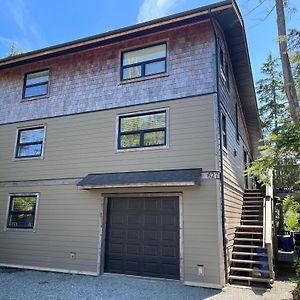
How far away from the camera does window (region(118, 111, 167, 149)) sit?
9.36 metres

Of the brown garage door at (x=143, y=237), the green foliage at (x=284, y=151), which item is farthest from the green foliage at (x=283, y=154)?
the brown garage door at (x=143, y=237)

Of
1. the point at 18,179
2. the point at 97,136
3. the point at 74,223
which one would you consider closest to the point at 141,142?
the point at 97,136

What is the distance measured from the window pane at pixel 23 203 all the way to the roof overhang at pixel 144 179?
254 centimetres

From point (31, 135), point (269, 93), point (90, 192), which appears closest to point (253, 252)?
point (90, 192)

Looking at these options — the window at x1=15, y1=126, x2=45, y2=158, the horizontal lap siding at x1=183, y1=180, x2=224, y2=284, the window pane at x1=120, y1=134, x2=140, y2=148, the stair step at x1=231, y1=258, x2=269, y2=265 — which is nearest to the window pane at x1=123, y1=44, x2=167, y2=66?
the window pane at x1=120, y1=134, x2=140, y2=148

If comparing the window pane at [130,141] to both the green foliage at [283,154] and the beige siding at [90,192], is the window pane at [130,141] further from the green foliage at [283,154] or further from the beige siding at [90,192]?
the green foliage at [283,154]

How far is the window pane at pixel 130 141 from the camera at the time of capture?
962cm

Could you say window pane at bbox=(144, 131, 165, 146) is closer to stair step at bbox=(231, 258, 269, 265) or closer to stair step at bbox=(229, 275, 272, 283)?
stair step at bbox=(231, 258, 269, 265)

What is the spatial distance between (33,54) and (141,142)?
573cm

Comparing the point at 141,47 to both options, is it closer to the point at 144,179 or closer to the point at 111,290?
the point at 144,179

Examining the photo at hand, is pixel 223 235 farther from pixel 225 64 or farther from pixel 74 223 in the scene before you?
pixel 225 64

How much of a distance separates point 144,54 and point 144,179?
4.49 meters

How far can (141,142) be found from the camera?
952cm

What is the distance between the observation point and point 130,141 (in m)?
9.74
